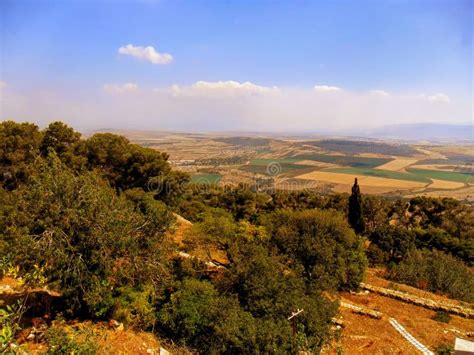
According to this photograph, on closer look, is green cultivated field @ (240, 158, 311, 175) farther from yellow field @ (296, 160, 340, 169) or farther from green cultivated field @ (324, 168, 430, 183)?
green cultivated field @ (324, 168, 430, 183)

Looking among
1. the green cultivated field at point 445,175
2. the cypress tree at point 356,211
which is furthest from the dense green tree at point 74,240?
the green cultivated field at point 445,175

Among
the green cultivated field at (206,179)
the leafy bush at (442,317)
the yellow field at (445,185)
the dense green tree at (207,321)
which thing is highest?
the dense green tree at (207,321)

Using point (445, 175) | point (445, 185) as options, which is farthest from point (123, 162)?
point (445, 175)

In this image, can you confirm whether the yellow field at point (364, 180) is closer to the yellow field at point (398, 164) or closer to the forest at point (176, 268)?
the yellow field at point (398, 164)

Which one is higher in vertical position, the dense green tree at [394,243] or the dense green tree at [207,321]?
the dense green tree at [207,321]

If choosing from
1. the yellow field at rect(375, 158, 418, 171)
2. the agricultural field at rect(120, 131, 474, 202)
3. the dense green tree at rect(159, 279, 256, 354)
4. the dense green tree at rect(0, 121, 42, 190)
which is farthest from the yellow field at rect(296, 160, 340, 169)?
the dense green tree at rect(159, 279, 256, 354)

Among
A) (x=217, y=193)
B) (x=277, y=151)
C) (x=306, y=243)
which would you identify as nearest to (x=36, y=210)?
(x=306, y=243)

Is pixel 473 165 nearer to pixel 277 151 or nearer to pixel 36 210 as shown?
pixel 277 151

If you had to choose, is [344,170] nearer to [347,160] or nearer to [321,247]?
[347,160]
